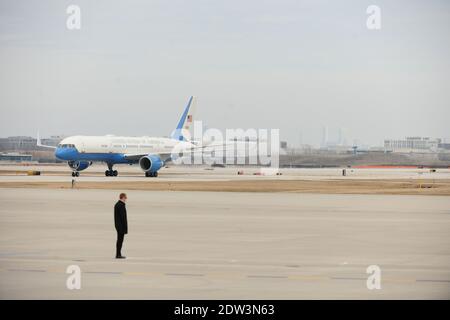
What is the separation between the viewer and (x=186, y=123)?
13938cm

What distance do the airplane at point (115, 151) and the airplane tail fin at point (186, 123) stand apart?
885cm

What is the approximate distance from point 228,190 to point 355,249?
155 feet

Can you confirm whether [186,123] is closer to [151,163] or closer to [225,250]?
[151,163]

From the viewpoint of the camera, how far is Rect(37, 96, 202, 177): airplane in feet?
364

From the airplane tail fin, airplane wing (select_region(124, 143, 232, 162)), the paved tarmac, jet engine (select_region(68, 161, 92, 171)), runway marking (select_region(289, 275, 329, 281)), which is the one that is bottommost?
runway marking (select_region(289, 275, 329, 281))

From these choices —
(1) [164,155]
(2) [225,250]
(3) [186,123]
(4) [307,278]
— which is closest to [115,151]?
(1) [164,155]

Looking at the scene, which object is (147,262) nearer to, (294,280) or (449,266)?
(294,280)

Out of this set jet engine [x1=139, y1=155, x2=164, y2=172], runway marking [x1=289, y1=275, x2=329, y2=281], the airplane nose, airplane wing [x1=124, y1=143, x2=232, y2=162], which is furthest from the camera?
airplane wing [x1=124, y1=143, x2=232, y2=162]

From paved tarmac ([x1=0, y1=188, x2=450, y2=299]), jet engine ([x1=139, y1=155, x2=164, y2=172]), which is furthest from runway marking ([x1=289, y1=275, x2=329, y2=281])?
jet engine ([x1=139, y1=155, x2=164, y2=172])

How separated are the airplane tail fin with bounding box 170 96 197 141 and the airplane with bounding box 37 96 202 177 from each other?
29.0ft

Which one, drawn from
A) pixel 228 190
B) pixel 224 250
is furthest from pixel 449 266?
pixel 228 190

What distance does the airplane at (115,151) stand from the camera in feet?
364

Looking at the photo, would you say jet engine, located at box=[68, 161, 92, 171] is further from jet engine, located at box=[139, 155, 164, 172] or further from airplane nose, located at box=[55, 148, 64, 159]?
jet engine, located at box=[139, 155, 164, 172]
